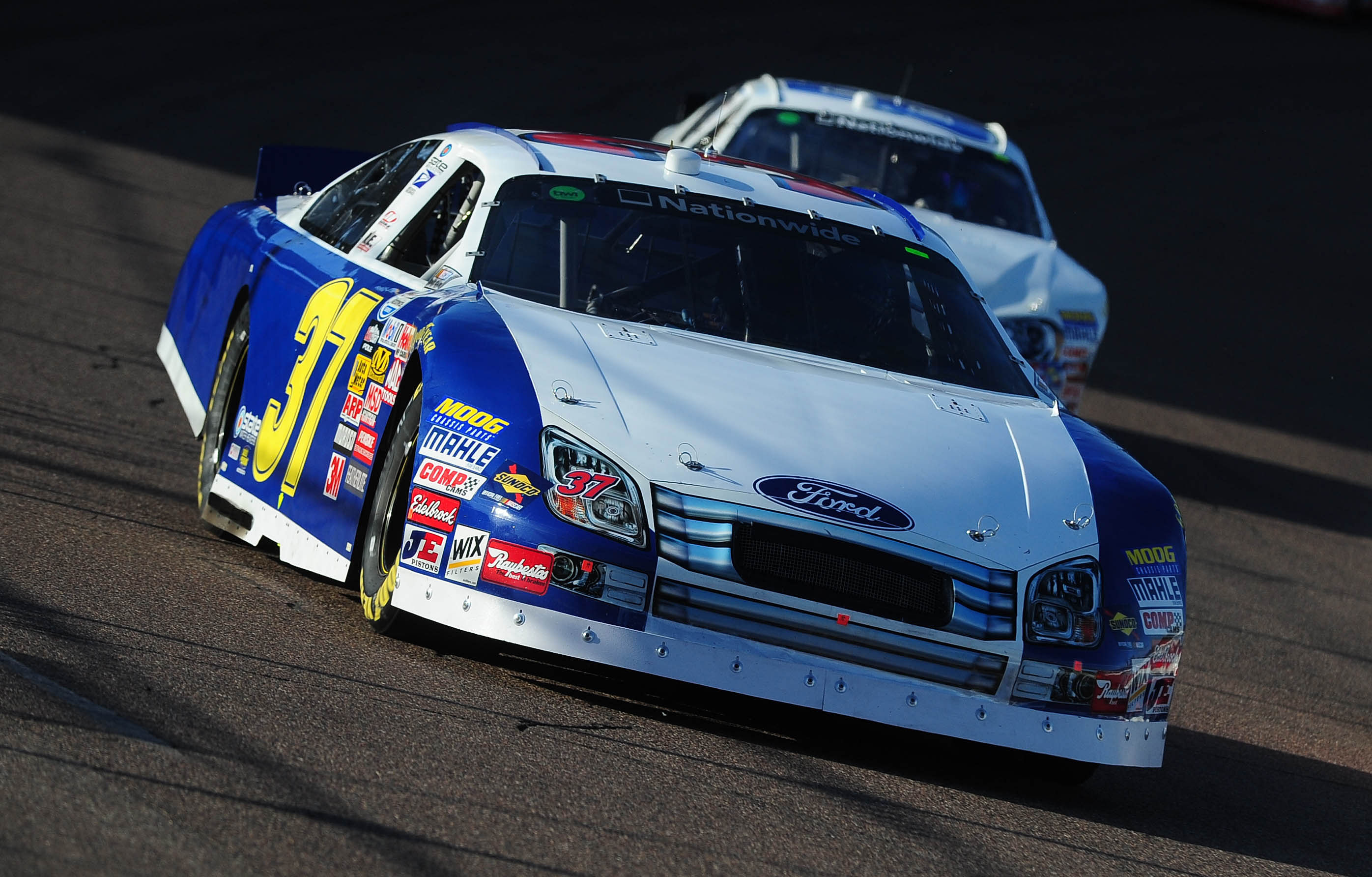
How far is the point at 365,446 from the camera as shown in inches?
205

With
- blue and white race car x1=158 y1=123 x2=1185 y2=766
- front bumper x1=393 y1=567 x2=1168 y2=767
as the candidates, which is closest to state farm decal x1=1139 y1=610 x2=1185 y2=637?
blue and white race car x1=158 y1=123 x2=1185 y2=766

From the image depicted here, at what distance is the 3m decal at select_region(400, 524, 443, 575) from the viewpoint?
14.9ft

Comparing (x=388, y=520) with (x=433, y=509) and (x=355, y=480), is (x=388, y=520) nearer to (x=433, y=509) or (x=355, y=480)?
(x=355, y=480)

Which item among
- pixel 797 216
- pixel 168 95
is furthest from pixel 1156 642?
pixel 168 95

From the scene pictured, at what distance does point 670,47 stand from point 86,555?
20.7 m

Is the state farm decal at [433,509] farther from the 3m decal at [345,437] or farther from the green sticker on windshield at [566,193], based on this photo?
the green sticker on windshield at [566,193]

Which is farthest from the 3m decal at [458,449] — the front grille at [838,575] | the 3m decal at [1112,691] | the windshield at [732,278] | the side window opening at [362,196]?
the side window opening at [362,196]

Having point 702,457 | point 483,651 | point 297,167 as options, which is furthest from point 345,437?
point 297,167

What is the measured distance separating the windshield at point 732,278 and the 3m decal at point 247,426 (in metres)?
1.01

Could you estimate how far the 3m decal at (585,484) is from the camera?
177 inches

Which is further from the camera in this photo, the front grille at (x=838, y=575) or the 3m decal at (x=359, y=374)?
the 3m decal at (x=359, y=374)

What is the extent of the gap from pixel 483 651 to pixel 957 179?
625 cm

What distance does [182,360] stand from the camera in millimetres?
7207

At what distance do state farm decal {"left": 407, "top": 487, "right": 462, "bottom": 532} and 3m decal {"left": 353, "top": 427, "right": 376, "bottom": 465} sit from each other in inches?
21.8
